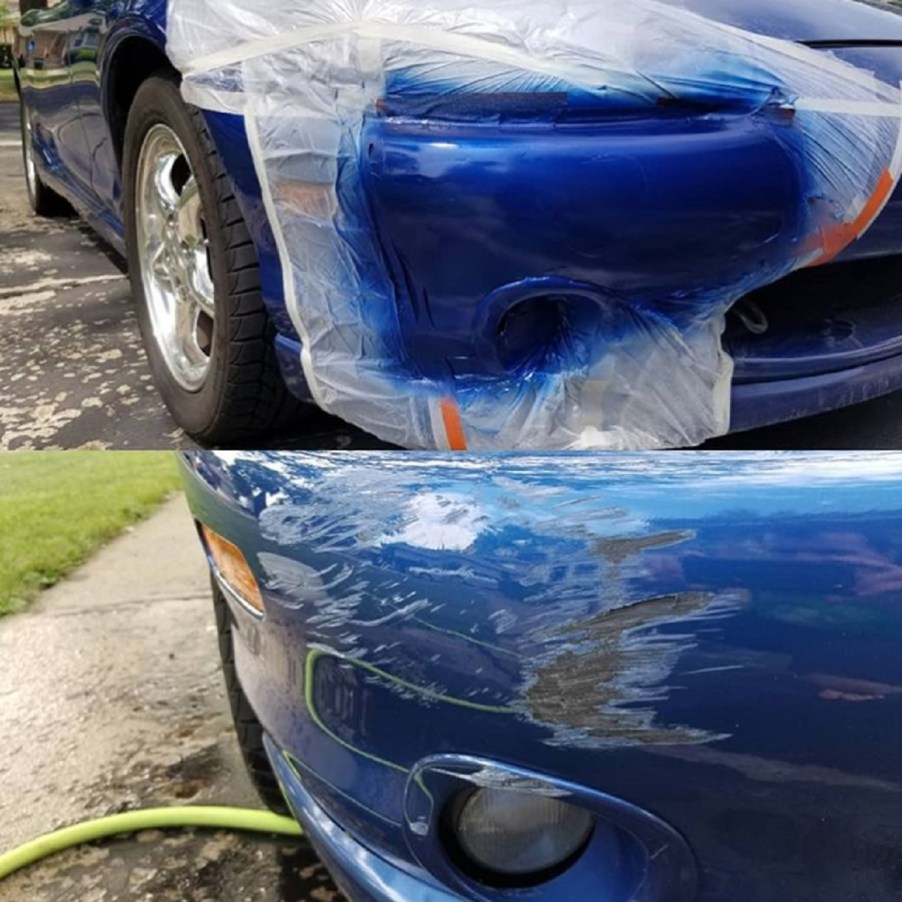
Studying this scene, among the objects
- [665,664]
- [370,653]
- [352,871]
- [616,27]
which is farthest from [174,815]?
[616,27]

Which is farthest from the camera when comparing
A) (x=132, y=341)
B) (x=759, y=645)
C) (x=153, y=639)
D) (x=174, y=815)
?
(x=153, y=639)

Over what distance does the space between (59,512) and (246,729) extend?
6.37 ft

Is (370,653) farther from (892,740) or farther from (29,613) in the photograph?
(29,613)

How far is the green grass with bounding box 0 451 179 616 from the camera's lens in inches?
116

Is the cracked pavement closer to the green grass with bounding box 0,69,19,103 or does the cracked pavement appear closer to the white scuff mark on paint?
the white scuff mark on paint

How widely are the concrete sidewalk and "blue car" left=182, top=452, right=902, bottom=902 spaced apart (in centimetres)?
101

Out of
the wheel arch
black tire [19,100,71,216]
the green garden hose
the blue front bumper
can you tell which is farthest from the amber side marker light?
black tire [19,100,71,216]

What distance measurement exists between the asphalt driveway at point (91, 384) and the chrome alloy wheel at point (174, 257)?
0.52 feet

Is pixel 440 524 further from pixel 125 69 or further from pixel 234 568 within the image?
pixel 125 69

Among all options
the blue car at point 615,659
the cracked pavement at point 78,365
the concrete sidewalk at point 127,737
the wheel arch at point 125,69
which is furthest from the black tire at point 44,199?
the blue car at point 615,659

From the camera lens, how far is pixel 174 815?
2.22 m

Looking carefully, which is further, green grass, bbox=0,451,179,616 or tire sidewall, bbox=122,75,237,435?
green grass, bbox=0,451,179,616

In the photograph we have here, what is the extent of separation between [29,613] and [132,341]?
1019mm

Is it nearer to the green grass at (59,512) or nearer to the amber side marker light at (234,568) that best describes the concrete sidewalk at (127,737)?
the green grass at (59,512)
